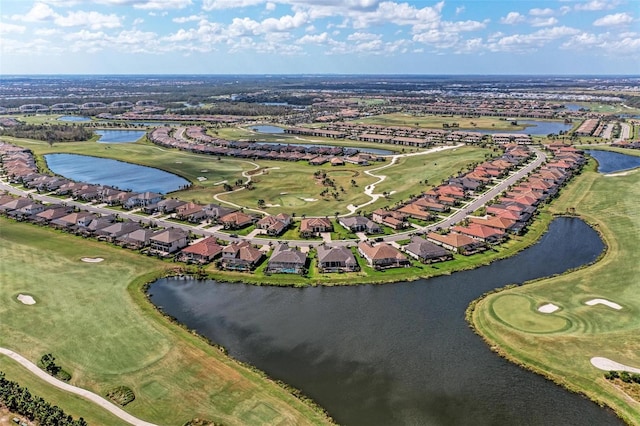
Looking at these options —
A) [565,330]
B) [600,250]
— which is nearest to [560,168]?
[600,250]

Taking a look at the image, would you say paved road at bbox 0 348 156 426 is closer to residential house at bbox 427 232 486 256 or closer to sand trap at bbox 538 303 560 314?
sand trap at bbox 538 303 560 314

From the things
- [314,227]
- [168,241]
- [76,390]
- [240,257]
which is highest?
[314,227]

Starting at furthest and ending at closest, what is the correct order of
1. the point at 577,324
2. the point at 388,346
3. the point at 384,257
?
the point at 384,257 < the point at 577,324 < the point at 388,346

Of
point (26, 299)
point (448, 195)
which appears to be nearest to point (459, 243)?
point (448, 195)

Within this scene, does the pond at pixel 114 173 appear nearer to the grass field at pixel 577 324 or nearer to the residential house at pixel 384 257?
the residential house at pixel 384 257

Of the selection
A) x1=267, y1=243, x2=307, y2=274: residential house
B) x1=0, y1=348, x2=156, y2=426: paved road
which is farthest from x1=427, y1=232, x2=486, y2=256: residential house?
x1=0, y1=348, x2=156, y2=426: paved road

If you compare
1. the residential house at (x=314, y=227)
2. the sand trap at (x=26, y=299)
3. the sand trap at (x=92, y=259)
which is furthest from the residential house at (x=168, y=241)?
the residential house at (x=314, y=227)

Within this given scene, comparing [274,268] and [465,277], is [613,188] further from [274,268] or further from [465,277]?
[274,268]

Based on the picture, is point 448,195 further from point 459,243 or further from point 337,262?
point 337,262
